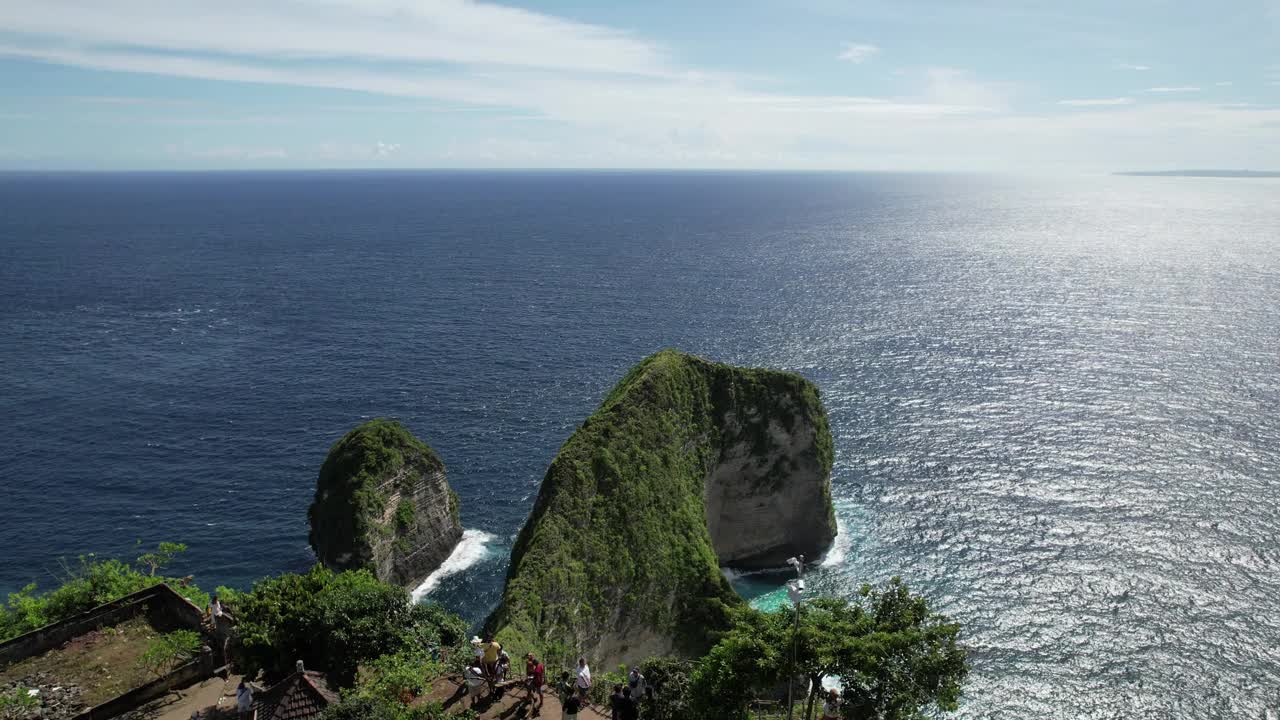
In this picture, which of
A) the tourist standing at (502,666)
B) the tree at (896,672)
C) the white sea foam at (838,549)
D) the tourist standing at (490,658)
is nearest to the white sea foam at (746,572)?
the white sea foam at (838,549)

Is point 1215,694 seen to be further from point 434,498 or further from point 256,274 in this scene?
point 256,274

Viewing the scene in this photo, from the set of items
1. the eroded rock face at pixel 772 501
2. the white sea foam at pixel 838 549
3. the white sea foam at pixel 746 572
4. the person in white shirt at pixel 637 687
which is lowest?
the white sea foam at pixel 746 572

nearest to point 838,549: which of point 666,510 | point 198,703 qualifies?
point 666,510

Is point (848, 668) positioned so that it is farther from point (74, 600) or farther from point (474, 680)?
point (74, 600)

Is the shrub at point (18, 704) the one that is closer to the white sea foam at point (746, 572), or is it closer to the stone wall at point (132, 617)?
the stone wall at point (132, 617)

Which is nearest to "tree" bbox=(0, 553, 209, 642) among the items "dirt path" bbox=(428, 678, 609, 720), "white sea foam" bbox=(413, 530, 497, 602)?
"dirt path" bbox=(428, 678, 609, 720)

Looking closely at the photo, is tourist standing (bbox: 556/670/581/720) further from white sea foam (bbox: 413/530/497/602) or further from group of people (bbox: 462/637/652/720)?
white sea foam (bbox: 413/530/497/602)
